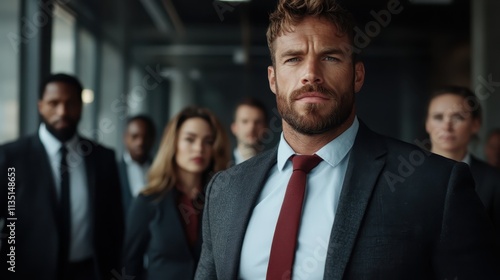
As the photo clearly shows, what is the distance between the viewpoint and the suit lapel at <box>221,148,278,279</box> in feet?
5.17

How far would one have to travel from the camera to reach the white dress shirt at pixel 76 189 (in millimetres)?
3322

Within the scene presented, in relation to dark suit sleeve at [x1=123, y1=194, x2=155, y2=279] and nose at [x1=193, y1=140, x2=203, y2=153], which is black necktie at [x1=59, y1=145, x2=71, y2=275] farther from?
nose at [x1=193, y1=140, x2=203, y2=153]

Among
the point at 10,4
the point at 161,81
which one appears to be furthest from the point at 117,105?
the point at 10,4

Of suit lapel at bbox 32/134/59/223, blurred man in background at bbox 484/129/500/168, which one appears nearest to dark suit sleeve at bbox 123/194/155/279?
suit lapel at bbox 32/134/59/223

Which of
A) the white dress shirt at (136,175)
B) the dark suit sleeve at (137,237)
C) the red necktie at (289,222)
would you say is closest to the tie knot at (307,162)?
the red necktie at (289,222)

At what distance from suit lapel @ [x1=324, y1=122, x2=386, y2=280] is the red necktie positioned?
0.10 meters

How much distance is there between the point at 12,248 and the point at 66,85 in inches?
37.2

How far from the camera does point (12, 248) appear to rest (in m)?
3.04

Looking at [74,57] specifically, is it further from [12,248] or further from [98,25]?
[12,248]

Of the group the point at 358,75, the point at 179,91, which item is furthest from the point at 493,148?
the point at 179,91

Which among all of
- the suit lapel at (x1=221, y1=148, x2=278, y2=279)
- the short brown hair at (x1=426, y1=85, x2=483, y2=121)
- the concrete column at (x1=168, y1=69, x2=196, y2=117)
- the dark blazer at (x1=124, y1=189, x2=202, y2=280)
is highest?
the concrete column at (x1=168, y1=69, x2=196, y2=117)

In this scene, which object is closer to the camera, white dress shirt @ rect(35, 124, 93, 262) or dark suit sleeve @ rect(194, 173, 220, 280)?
dark suit sleeve @ rect(194, 173, 220, 280)

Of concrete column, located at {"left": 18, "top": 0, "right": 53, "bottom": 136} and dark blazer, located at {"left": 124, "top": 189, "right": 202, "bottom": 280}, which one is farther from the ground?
concrete column, located at {"left": 18, "top": 0, "right": 53, "bottom": 136}

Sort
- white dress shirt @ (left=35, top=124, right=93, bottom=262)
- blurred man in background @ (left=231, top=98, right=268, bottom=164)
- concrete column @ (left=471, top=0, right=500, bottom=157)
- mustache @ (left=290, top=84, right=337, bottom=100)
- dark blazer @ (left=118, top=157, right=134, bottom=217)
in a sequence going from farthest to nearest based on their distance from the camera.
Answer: concrete column @ (left=471, top=0, right=500, bottom=157) < dark blazer @ (left=118, top=157, right=134, bottom=217) < blurred man in background @ (left=231, top=98, right=268, bottom=164) < white dress shirt @ (left=35, top=124, right=93, bottom=262) < mustache @ (left=290, top=84, right=337, bottom=100)
